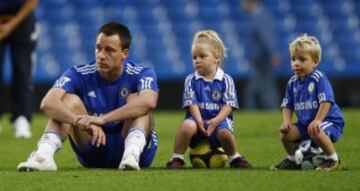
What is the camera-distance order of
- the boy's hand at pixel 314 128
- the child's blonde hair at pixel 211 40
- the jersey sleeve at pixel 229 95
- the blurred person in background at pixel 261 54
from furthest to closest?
1. the blurred person in background at pixel 261 54
2. the child's blonde hair at pixel 211 40
3. the jersey sleeve at pixel 229 95
4. the boy's hand at pixel 314 128

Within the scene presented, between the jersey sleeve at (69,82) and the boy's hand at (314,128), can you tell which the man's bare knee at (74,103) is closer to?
Answer: the jersey sleeve at (69,82)

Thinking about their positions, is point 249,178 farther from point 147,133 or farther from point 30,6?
point 30,6

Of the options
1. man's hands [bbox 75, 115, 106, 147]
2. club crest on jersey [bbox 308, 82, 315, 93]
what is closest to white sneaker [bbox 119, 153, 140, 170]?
man's hands [bbox 75, 115, 106, 147]

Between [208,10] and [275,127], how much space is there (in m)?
9.58

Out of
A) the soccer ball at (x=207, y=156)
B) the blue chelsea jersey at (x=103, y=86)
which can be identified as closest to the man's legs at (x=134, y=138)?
the blue chelsea jersey at (x=103, y=86)

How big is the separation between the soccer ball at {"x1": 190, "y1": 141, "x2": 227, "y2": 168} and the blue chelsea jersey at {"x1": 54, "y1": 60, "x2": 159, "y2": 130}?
62 cm

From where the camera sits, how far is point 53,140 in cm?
736

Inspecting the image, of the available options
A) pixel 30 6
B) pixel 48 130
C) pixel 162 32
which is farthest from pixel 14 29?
pixel 162 32

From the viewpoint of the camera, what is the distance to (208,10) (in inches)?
904

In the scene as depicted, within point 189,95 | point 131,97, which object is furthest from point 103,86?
point 189,95

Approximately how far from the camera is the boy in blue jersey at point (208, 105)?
25.5ft

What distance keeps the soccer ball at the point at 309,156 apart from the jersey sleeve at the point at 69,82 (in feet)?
5.47

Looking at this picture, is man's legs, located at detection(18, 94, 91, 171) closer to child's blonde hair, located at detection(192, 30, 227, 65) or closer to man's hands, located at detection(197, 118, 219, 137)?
man's hands, located at detection(197, 118, 219, 137)

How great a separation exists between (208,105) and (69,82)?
3.53 feet
